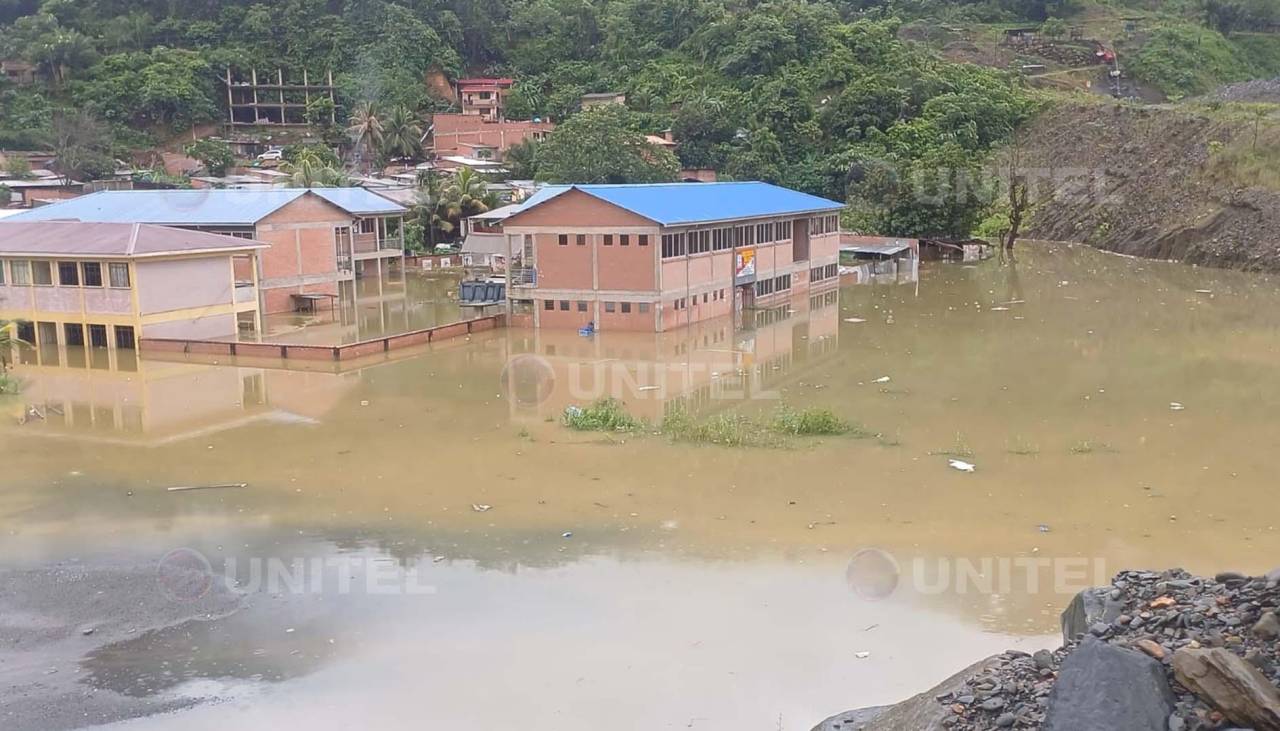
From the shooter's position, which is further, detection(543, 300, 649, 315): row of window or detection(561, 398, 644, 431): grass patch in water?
detection(543, 300, 649, 315): row of window

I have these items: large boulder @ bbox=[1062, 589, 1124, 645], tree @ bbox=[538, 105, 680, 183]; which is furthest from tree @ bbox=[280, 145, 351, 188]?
large boulder @ bbox=[1062, 589, 1124, 645]

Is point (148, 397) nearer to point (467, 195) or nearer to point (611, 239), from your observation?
point (611, 239)

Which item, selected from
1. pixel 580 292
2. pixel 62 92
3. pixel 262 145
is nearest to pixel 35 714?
A: pixel 580 292

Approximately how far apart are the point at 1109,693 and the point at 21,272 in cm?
2767

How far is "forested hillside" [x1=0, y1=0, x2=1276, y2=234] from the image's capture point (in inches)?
2168

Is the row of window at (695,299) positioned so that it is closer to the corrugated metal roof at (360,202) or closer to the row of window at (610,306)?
the row of window at (610,306)

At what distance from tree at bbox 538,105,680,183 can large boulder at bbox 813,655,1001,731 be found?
3939 centimetres

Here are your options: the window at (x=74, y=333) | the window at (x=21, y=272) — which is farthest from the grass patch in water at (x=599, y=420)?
the window at (x=21, y=272)

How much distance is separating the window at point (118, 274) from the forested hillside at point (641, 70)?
29.5m

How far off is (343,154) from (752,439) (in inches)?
2056

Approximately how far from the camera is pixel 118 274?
84.9ft

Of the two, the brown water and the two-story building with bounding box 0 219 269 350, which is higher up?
the two-story building with bounding box 0 219 269 350

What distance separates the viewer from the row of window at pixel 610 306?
27.5 meters

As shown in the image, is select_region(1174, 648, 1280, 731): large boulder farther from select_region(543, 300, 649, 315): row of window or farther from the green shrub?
select_region(543, 300, 649, 315): row of window
